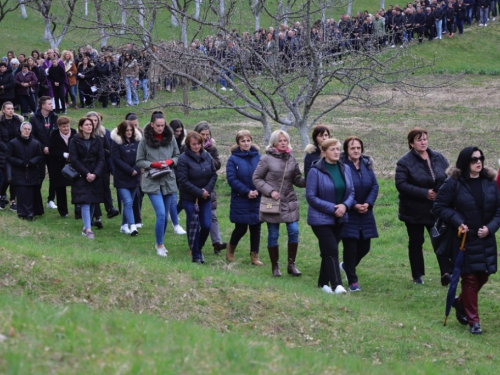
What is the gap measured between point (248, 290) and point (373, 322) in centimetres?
156

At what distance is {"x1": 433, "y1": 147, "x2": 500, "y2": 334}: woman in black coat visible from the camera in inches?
385

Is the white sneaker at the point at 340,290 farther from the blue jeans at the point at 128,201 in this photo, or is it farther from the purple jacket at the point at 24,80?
the purple jacket at the point at 24,80

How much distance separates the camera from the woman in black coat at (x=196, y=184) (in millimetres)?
12508

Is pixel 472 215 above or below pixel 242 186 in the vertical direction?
below

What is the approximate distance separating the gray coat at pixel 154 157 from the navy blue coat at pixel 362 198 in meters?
3.12

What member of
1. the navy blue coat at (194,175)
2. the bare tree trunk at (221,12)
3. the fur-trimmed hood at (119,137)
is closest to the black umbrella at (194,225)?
the navy blue coat at (194,175)

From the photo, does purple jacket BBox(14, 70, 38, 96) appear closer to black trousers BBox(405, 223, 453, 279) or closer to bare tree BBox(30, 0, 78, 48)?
bare tree BBox(30, 0, 78, 48)

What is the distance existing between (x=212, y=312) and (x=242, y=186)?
342 cm

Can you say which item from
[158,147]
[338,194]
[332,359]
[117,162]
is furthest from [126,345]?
[117,162]

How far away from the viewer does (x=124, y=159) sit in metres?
14.4

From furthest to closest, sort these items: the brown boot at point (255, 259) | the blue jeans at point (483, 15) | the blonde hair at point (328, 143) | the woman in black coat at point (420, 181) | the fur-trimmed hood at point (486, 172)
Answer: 1. the blue jeans at point (483, 15)
2. the brown boot at point (255, 259)
3. the woman in black coat at point (420, 181)
4. the blonde hair at point (328, 143)
5. the fur-trimmed hood at point (486, 172)

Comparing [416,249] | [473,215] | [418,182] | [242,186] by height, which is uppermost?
[418,182]

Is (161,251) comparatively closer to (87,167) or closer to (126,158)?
(126,158)

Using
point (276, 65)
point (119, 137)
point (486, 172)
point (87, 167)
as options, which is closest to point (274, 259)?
point (486, 172)
